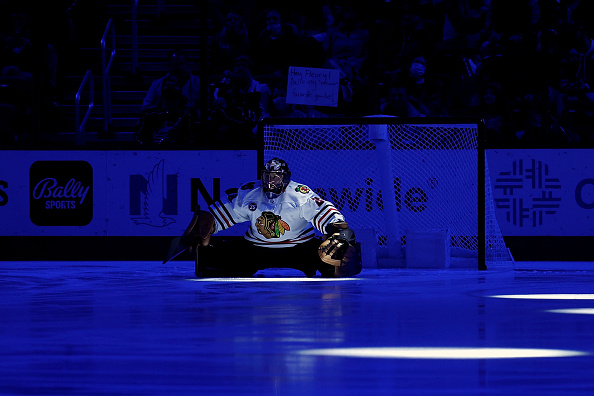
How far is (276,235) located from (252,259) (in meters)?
0.32

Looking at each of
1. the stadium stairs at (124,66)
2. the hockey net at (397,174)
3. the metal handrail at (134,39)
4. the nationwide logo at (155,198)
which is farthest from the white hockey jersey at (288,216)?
the metal handrail at (134,39)

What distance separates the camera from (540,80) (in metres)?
13.8

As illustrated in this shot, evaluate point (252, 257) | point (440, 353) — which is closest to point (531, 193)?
point (252, 257)

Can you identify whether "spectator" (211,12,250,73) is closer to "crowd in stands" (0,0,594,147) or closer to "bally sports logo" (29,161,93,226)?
"crowd in stands" (0,0,594,147)

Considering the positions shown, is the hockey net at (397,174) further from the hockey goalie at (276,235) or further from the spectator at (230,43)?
the spectator at (230,43)

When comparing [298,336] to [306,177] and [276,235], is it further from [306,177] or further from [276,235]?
[306,177]

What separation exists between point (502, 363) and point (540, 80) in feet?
29.8

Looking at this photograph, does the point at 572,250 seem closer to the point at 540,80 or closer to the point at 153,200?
the point at 540,80

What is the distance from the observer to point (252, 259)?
34.0 feet

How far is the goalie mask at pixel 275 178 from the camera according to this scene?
10.2 metres

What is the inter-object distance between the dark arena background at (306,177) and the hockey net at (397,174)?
0.08ft

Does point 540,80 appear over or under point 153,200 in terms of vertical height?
A: over

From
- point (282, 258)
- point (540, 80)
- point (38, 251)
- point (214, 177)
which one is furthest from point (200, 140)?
point (540, 80)

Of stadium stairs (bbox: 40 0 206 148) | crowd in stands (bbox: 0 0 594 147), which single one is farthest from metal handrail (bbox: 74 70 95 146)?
crowd in stands (bbox: 0 0 594 147)
